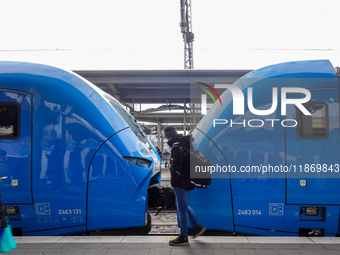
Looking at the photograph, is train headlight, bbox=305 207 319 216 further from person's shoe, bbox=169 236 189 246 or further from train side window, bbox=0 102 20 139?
train side window, bbox=0 102 20 139

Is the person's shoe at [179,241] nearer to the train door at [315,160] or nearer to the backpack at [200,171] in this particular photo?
the backpack at [200,171]

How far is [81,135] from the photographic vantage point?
163 inches

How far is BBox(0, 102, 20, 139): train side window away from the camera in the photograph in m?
4.13

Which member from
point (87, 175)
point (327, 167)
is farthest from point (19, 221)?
point (327, 167)

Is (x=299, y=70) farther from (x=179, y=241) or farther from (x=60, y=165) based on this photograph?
(x=60, y=165)

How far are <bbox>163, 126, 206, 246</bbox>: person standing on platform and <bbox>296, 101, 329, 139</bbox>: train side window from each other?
1.59 meters

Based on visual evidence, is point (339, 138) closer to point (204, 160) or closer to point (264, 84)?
point (264, 84)

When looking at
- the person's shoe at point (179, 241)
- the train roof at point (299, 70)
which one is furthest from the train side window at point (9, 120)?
the train roof at point (299, 70)

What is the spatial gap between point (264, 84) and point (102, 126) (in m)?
2.47

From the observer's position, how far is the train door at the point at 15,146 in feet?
13.4

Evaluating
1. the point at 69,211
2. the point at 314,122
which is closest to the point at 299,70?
the point at 314,122

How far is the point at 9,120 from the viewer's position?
4.14 m

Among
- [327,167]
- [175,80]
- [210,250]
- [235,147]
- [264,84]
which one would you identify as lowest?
[210,250]

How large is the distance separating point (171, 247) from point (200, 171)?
1.06m
